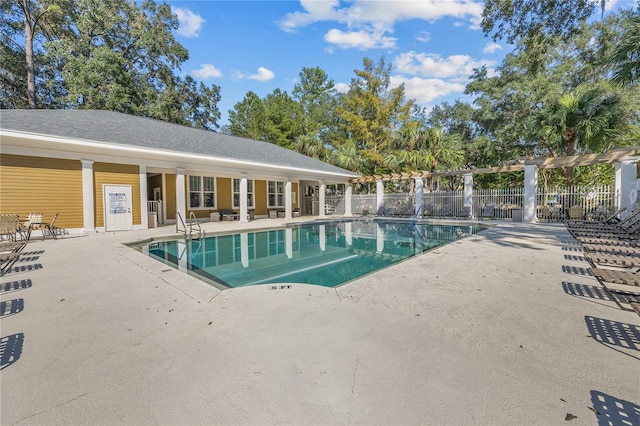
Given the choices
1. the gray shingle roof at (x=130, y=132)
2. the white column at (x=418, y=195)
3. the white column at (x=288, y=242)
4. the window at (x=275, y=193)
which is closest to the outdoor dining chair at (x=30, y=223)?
the gray shingle roof at (x=130, y=132)

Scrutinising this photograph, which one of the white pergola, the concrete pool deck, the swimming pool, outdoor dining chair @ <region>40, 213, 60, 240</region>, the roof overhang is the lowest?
the swimming pool

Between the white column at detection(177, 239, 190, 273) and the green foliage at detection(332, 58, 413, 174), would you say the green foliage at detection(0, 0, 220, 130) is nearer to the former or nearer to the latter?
the green foliage at detection(332, 58, 413, 174)

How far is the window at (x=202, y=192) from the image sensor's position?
641 inches

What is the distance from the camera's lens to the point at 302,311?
3.38 meters

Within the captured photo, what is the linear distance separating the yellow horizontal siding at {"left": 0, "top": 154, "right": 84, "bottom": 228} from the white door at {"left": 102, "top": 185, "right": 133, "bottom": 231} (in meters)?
0.83

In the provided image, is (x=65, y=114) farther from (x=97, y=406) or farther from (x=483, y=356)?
(x=483, y=356)

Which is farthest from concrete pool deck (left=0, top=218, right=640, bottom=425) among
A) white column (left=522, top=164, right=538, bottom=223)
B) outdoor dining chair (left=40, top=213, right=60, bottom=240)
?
white column (left=522, top=164, right=538, bottom=223)

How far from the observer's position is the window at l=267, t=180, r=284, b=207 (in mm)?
A: 20522

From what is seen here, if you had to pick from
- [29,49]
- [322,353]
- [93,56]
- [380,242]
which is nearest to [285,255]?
[380,242]

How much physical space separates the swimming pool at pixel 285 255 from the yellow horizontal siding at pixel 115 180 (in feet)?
12.3

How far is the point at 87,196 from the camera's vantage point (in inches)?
434

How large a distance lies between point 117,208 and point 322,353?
12747 millimetres

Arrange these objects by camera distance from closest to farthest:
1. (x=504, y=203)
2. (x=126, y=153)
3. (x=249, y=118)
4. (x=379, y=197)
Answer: (x=126, y=153), (x=504, y=203), (x=379, y=197), (x=249, y=118)

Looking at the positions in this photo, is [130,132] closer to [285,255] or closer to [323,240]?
[285,255]
